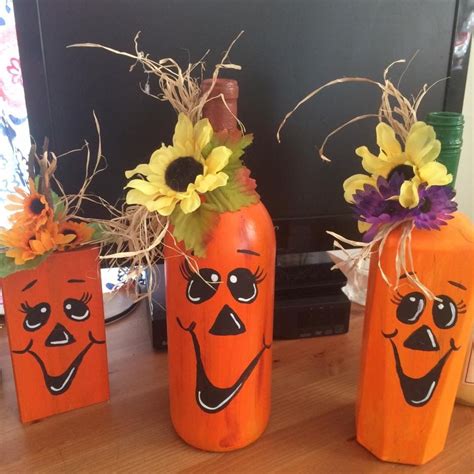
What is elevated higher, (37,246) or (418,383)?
(37,246)

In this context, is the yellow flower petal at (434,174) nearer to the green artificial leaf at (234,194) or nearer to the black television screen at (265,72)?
the green artificial leaf at (234,194)

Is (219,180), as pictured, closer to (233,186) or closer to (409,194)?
(233,186)

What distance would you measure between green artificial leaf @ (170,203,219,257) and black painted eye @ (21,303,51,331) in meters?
0.17

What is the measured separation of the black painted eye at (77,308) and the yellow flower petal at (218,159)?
0.19 meters

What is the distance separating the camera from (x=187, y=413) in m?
0.48

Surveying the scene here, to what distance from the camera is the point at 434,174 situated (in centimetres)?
40

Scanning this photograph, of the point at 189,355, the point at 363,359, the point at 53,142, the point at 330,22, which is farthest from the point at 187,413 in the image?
the point at 330,22

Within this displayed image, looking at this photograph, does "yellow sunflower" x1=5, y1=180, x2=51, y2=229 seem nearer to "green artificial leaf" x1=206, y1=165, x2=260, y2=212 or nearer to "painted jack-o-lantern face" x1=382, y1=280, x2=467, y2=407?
"green artificial leaf" x1=206, y1=165, x2=260, y2=212

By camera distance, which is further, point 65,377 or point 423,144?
point 65,377

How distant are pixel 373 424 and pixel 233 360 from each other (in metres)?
0.14

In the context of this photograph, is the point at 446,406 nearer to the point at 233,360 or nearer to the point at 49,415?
the point at 233,360

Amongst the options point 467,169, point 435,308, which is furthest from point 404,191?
point 467,169

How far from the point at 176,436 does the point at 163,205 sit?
0.79 ft

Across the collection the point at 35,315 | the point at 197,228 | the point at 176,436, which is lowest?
the point at 176,436
